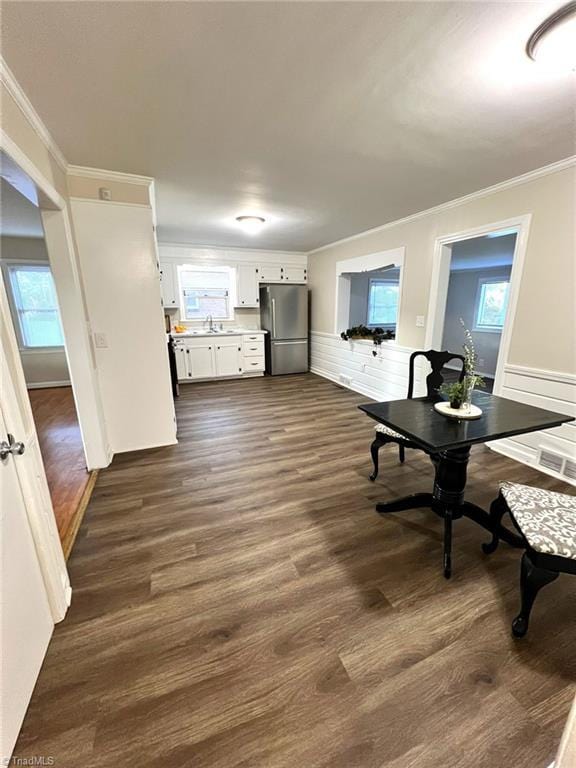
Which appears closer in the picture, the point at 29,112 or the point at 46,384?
the point at 29,112

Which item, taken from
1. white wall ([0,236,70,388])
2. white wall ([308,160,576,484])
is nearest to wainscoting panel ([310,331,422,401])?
white wall ([308,160,576,484])

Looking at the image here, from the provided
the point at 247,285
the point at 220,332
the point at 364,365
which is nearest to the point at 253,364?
the point at 220,332

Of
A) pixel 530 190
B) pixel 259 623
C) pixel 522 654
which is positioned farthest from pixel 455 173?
pixel 259 623

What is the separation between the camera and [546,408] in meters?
2.66

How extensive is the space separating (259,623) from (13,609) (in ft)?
3.12

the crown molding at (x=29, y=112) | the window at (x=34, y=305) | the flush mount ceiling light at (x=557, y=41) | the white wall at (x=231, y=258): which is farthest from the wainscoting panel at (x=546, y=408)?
the window at (x=34, y=305)

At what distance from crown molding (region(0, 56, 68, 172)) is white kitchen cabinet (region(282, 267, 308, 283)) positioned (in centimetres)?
422

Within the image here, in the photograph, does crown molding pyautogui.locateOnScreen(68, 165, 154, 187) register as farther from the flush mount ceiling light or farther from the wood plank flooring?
the flush mount ceiling light

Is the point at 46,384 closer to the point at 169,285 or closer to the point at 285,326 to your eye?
the point at 169,285

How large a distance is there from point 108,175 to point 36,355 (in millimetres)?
4202

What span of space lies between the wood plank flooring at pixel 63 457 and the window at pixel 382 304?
5662mm

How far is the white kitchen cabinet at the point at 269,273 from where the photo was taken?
5.92 meters

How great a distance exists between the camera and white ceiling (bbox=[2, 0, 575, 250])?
3.87 ft

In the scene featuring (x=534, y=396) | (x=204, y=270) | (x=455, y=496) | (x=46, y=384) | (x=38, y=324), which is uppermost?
(x=204, y=270)
